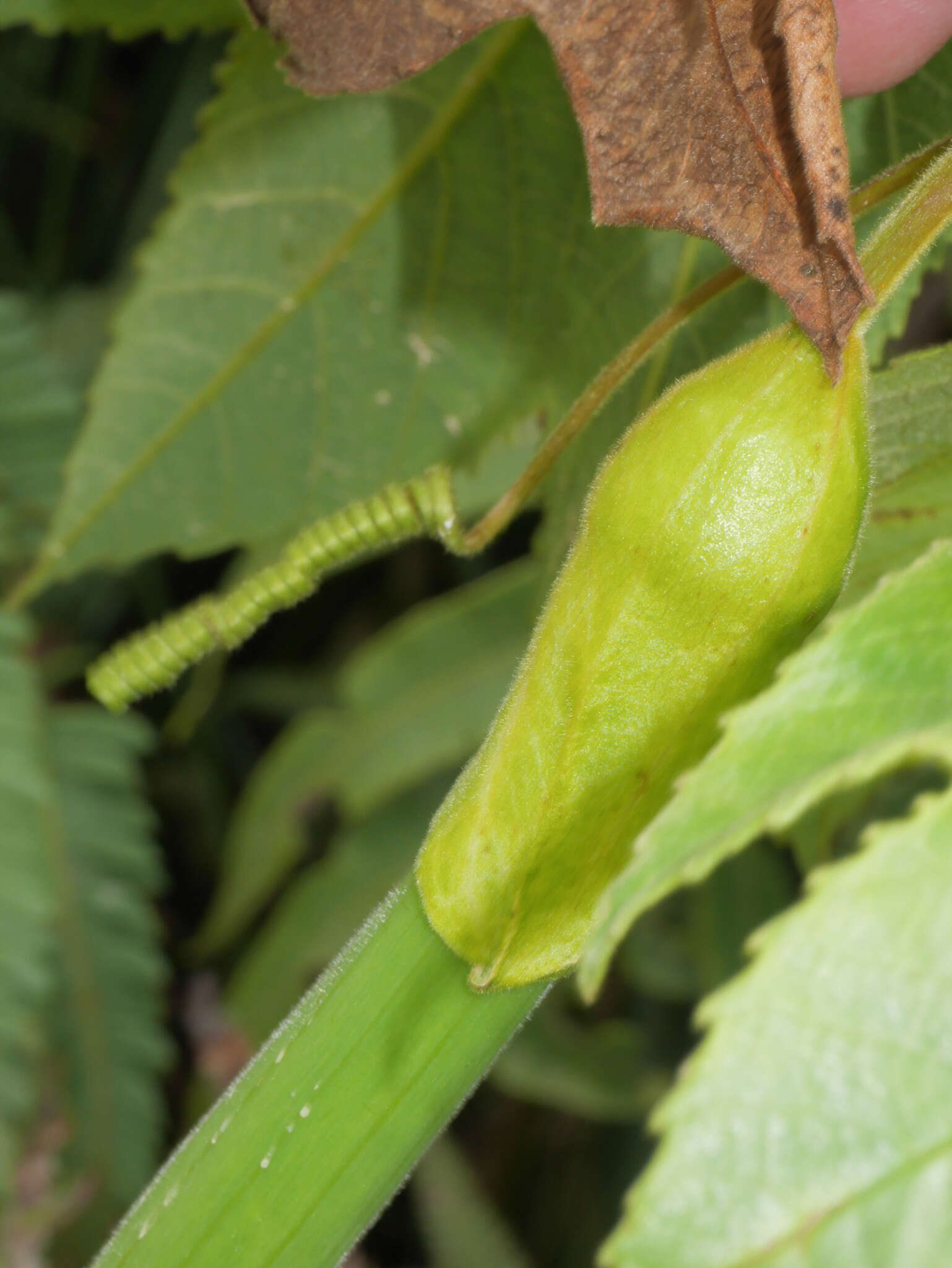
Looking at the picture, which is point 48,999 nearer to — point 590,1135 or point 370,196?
point 590,1135

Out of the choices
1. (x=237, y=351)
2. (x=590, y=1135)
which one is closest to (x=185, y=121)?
(x=237, y=351)

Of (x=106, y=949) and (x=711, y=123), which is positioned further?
(x=106, y=949)

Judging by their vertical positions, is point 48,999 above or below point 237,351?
below

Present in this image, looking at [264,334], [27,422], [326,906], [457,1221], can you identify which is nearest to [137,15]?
[264,334]

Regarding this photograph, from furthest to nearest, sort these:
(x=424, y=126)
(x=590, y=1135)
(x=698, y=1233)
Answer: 1. (x=590, y=1135)
2. (x=424, y=126)
3. (x=698, y=1233)

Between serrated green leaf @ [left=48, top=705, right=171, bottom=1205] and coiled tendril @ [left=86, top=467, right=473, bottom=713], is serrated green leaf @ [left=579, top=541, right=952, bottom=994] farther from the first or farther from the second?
serrated green leaf @ [left=48, top=705, right=171, bottom=1205]

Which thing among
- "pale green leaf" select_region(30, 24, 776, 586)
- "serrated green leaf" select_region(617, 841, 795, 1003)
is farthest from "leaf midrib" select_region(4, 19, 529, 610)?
"serrated green leaf" select_region(617, 841, 795, 1003)

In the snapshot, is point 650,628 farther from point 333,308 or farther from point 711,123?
point 333,308
